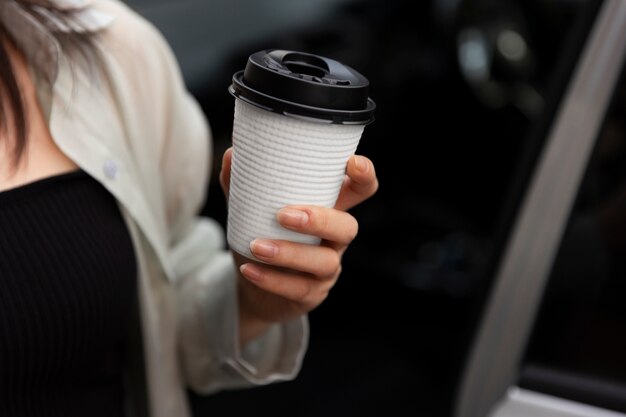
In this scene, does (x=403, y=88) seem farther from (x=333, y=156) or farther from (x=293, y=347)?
(x=333, y=156)

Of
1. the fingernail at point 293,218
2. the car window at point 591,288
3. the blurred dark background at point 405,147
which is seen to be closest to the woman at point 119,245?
the fingernail at point 293,218

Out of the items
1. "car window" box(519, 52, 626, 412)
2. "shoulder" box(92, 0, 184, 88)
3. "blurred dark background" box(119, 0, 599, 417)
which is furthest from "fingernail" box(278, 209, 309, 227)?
"blurred dark background" box(119, 0, 599, 417)

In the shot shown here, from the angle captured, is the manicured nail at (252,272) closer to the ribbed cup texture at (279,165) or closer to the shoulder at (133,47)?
the ribbed cup texture at (279,165)

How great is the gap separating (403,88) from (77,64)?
6.93 feet

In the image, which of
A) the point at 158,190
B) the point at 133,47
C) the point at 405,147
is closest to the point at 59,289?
the point at 158,190

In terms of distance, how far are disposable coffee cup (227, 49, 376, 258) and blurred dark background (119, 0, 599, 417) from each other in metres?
1.54

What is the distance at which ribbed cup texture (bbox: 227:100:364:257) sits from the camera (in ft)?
2.82

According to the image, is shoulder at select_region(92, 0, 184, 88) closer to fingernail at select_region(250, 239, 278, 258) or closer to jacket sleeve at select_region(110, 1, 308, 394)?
jacket sleeve at select_region(110, 1, 308, 394)

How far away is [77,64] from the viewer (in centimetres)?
118

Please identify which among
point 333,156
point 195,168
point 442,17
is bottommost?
point 442,17

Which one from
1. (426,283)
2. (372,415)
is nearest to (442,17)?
(426,283)

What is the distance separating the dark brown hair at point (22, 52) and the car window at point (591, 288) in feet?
2.57

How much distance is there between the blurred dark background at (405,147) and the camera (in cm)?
253

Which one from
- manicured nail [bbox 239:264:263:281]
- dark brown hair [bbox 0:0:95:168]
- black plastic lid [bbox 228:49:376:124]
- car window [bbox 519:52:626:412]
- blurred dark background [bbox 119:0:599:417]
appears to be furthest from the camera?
blurred dark background [bbox 119:0:599:417]
